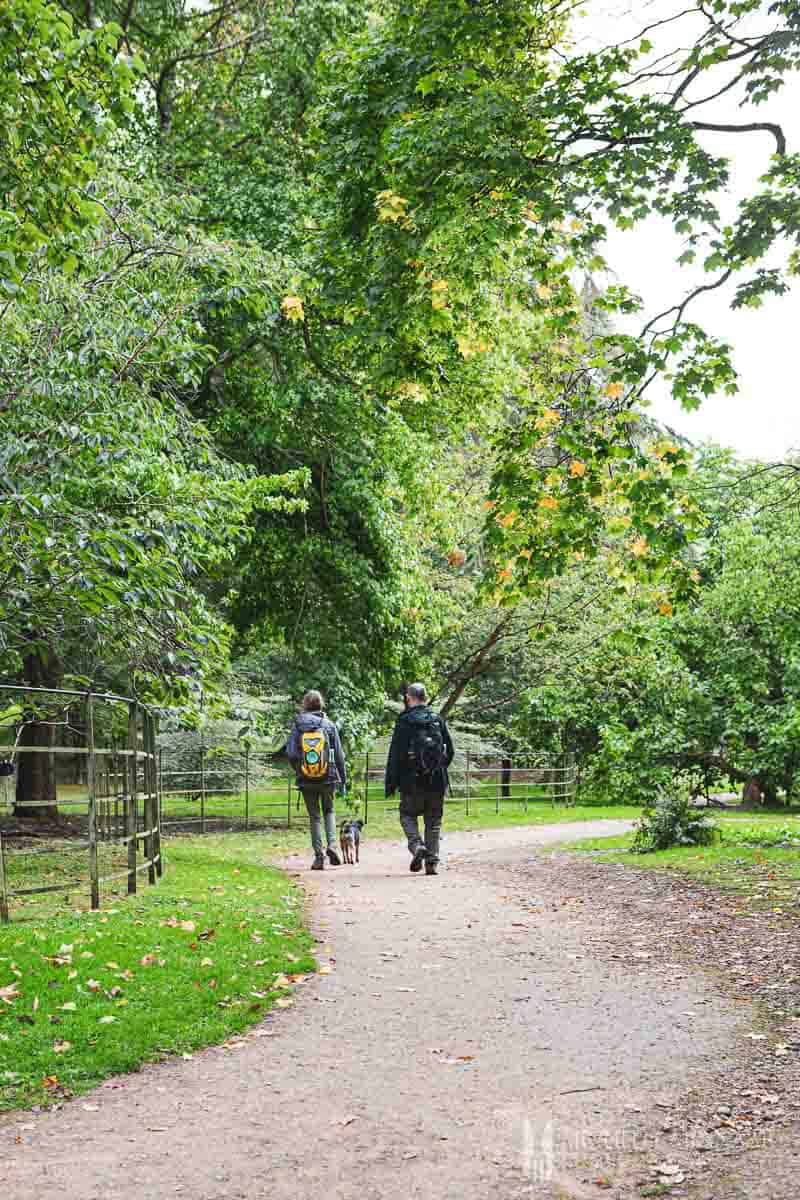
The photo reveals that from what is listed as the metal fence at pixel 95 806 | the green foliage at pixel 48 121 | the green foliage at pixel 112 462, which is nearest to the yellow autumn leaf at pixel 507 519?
the green foliage at pixel 112 462

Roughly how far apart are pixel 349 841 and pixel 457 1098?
9.74 m

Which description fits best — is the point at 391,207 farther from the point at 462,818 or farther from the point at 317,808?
the point at 462,818

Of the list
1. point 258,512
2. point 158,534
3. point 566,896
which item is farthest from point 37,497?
point 258,512

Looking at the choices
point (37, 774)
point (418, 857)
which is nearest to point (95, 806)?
point (418, 857)

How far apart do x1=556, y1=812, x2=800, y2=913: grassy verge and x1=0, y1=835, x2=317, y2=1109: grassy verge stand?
4.14 meters

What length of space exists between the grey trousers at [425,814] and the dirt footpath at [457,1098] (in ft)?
13.9

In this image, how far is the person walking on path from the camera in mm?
13391

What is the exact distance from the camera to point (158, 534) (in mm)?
10086

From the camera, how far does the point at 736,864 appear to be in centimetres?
1343

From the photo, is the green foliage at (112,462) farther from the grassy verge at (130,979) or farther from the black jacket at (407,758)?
the grassy verge at (130,979)

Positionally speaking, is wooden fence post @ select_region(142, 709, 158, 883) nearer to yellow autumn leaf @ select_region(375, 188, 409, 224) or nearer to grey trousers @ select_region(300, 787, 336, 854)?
grey trousers @ select_region(300, 787, 336, 854)

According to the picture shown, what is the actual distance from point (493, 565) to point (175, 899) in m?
4.99

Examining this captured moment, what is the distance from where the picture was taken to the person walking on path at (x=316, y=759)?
13391 millimetres

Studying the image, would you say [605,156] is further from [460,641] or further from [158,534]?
[460,641]
